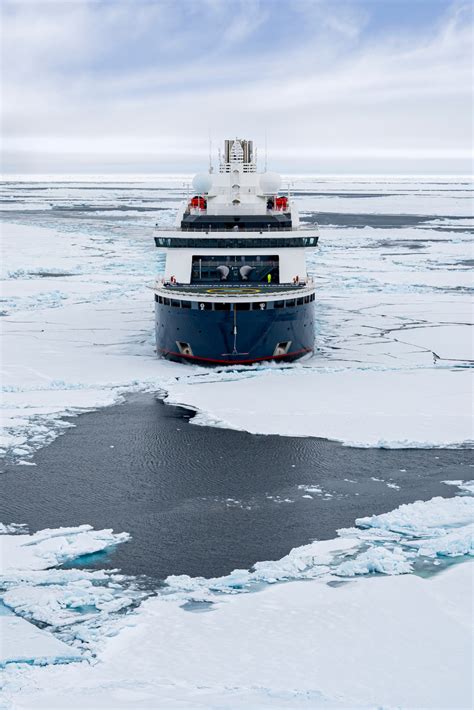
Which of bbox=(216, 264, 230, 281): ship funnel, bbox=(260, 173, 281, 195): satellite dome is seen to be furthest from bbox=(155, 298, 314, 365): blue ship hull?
bbox=(260, 173, 281, 195): satellite dome

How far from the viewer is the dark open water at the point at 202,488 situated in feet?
41.7

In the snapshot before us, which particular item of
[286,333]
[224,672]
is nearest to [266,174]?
[286,333]

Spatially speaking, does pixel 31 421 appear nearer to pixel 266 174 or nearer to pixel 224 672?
pixel 224 672

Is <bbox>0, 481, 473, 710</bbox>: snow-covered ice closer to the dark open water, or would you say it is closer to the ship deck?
the dark open water

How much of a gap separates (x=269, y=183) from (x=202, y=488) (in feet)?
58.8

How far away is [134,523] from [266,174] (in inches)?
777

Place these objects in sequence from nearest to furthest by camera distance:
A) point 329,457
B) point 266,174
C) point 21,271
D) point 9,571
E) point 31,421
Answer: point 9,571 < point 329,457 < point 31,421 < point 266,174 < point 21,271

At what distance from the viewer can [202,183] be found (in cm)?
3047

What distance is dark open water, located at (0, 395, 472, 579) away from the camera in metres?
12.7

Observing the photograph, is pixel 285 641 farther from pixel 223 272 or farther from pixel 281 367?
pixel 223 272

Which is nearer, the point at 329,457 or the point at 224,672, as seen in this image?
the point at 224,672

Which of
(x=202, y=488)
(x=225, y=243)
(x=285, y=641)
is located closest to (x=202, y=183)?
(x=225, y=243)

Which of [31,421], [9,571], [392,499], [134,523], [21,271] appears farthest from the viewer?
[21,271]

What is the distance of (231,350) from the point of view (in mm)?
23891
